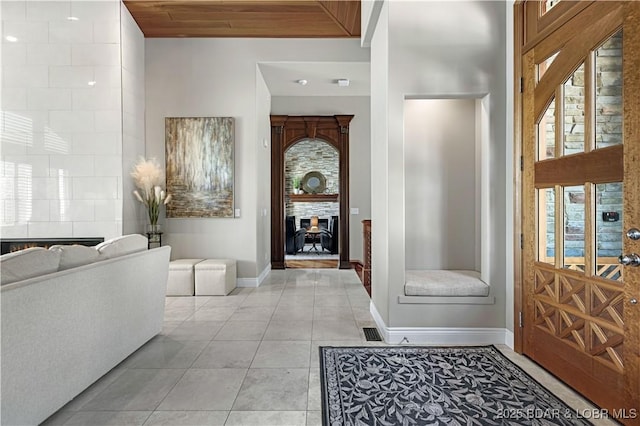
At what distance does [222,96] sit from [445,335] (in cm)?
425

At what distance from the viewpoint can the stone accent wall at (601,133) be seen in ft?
6.30

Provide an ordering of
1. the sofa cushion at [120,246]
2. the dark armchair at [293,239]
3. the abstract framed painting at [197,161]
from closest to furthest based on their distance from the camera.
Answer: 1. the sofa cushion at [120,246]
2. the abstract framed painting at [197,161]
3. the dark armchair at [293,239]

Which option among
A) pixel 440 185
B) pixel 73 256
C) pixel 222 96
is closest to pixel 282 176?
pixel 222 96

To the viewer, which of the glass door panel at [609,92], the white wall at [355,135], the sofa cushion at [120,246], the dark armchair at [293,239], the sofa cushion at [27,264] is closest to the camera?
the sofa cushion at [27,264]

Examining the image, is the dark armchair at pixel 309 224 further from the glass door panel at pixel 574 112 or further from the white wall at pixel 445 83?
the glass door panel at pixel 574 112

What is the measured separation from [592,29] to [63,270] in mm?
3351

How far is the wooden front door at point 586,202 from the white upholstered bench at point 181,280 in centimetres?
380

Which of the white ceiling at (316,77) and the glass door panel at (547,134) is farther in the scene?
the white ceiling at (316,77)

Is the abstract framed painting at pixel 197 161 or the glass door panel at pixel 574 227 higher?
the abstract framed painting at pixel 197 161

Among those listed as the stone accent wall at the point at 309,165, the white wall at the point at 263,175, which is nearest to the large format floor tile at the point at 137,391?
the white wall at the point at 263,175

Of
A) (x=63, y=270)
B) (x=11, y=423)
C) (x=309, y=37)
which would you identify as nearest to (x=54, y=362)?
(x=11, y=423)

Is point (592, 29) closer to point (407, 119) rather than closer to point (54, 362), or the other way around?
point (407, 119)

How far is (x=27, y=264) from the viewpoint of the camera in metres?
1.88

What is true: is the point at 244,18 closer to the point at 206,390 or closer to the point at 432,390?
the point at 206,390
